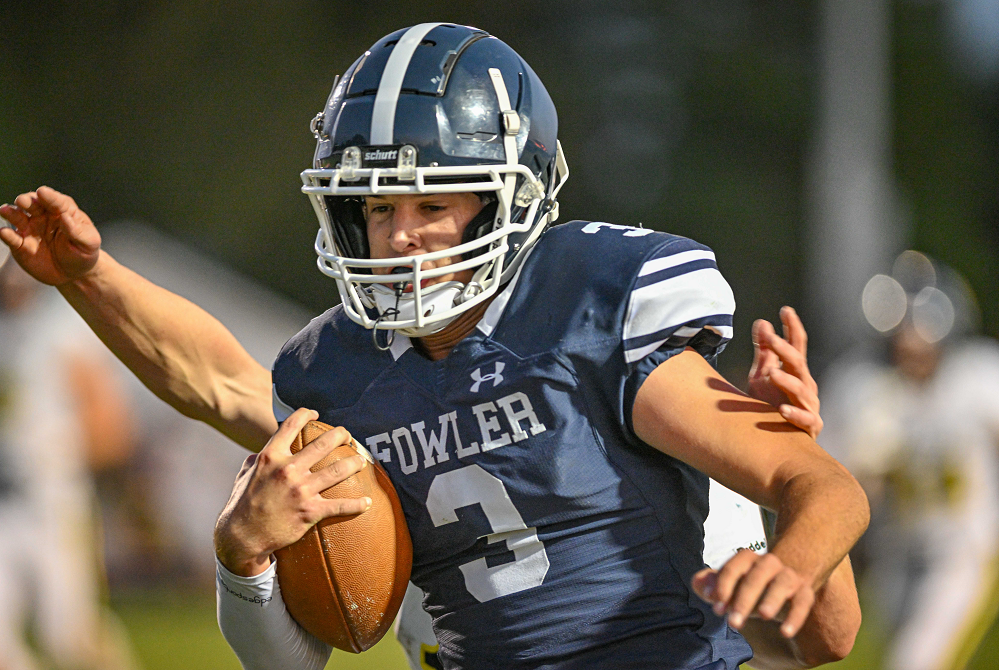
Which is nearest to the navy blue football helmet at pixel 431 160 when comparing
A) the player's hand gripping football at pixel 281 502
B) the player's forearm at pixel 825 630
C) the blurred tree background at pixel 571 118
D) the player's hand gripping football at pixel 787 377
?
the player's hand gripping football at pixel 281 502

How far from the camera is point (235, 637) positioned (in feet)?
7.70

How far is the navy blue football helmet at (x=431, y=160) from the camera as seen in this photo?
222 cm

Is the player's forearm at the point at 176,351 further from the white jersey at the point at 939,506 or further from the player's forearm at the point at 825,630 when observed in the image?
the white jersey at the point at 939,506

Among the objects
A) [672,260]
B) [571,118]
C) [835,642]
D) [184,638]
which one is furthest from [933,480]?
[571,118]

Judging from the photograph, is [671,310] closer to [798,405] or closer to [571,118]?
[798,405]

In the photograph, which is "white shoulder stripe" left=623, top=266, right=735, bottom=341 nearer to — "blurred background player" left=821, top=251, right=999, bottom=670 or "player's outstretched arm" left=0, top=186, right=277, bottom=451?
"player's outstretched arm" left=0, top=186, right=277, bottom=451

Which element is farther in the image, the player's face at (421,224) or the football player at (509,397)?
the player's face at (421,224)

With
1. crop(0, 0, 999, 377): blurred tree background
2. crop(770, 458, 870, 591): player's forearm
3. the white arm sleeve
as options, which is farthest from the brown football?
crop(0, 0, 999, 377): blurred tree background

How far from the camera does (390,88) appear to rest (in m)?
2.30

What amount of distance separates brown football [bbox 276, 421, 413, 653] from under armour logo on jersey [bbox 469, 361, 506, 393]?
254 millimetres

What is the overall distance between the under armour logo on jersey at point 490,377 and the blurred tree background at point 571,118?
34.5 feet

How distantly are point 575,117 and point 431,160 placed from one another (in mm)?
13384

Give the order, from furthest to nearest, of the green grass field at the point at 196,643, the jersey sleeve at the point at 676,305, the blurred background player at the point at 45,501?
1. the green grass field at the point at 196,643
2. the blurred background player at the point at 45,501
3. the jersey sleeve at the point at 676,305

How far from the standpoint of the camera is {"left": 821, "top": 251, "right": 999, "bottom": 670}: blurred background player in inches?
232
